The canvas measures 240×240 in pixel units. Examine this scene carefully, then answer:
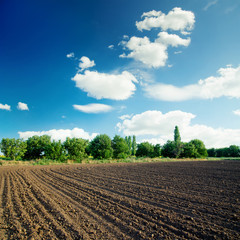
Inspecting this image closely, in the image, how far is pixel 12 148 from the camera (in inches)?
1657

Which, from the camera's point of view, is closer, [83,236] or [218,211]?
[83,236]

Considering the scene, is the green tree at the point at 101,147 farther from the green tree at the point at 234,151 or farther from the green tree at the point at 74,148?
the green tree at the point at 234,151

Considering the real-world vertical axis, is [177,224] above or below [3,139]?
below

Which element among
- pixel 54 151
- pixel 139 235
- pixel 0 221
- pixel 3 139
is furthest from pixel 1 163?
pixel 139 235

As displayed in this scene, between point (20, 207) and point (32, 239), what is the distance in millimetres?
3178

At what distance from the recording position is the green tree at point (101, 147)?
164 feet

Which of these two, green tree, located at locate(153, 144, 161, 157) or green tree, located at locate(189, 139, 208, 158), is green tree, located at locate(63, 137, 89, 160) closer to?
green tree, located at locate(153, 144, 161, 157)

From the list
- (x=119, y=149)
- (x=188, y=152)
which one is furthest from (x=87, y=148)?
(x=188, y=152)

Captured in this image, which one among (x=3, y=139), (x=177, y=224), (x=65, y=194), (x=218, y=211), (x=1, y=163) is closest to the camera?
(x=177, y=224)

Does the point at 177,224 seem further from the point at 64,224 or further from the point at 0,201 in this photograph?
the point at 0,201

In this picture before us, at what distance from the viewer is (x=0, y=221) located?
562 cm

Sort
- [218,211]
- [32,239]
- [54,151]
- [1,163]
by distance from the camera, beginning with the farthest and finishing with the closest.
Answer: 1. [54,151]
2. [1,163]
3. [218,211]
4. [32,239]

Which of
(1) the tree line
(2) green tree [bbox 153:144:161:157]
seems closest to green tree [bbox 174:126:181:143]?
(1) the tree line

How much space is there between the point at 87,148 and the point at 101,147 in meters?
4.72
